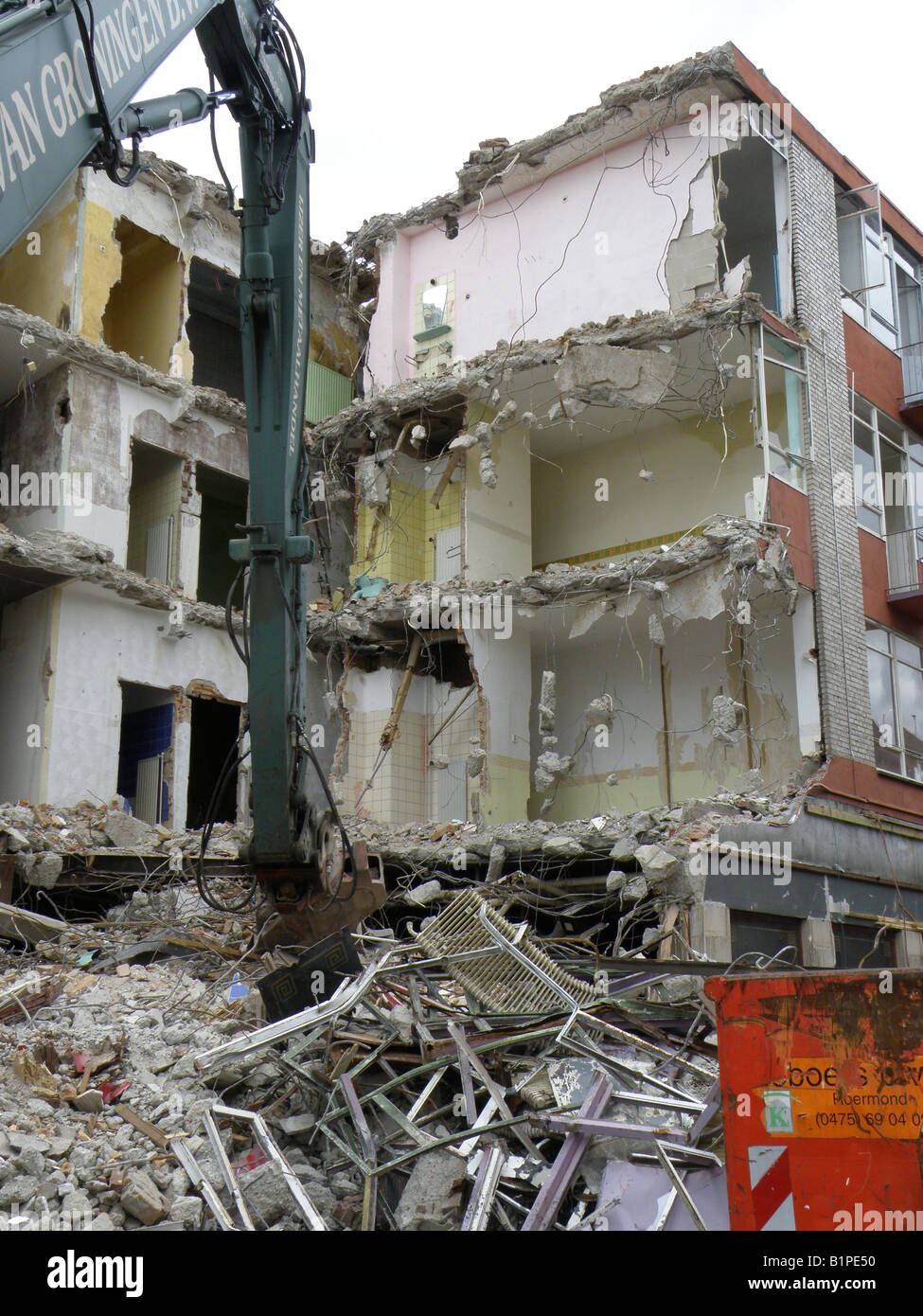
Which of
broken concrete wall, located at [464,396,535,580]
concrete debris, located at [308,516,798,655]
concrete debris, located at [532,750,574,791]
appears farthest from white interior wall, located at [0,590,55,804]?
concrete debris, located at [532,750,574,791]

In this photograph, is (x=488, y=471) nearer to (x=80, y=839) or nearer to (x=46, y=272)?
(x=46, y=272)

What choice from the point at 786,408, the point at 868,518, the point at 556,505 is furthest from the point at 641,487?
the point at 868,518

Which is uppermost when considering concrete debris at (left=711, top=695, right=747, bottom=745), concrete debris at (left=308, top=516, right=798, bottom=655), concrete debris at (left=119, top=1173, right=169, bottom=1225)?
concrete debris at (left=308, top=516, right=798, bottom=655)

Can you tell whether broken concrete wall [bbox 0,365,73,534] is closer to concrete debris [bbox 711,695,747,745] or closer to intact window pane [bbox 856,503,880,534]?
concrete debris [bbox 711,695,747,745]

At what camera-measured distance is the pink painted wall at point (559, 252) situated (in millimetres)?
18234

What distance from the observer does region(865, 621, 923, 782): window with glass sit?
57.4ft

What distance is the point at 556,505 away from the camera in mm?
21422

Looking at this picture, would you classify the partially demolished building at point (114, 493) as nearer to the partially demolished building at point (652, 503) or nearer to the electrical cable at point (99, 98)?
the partially demolished building at point (652, 503)

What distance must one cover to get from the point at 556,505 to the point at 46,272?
9.17 meters

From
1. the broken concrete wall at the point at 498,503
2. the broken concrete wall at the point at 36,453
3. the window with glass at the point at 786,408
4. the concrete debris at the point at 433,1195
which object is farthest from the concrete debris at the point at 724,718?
the concrete debris at the point at 433,1195

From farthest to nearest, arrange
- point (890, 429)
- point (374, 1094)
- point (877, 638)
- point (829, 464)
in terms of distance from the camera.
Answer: point (890, 429), point (877, 638), point (829, 464), point (374, 1094)

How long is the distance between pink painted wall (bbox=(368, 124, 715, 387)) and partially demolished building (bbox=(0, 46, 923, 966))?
54 mm

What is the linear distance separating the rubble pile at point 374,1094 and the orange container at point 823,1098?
93 cm

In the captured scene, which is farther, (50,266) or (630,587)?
(50,266)
